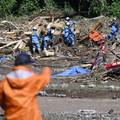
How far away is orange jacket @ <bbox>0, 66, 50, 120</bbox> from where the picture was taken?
6102 mm

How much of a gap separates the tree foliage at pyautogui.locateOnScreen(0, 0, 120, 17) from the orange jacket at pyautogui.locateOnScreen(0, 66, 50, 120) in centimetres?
2353

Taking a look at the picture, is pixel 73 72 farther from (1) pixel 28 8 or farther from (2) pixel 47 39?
(1) pixel 28 8

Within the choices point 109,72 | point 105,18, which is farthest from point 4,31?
point 109,72

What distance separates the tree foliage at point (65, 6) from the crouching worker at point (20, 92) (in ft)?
77.2

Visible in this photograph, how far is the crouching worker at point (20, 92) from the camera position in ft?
20.0

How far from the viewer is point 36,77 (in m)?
6.16

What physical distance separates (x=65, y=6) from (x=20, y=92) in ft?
85.7

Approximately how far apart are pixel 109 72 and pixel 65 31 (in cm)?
604

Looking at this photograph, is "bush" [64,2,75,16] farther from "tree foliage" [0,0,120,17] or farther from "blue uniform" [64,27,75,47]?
"blue uniform" [64,27,75,47]

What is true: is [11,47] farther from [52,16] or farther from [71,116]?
[71,116]

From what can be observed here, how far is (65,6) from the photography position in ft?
105

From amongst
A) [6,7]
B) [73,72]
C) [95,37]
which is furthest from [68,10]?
[73,72]

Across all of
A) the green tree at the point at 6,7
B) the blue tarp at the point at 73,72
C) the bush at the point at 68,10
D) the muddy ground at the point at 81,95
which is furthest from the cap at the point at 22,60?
Result: the green tree at the point at 6,7

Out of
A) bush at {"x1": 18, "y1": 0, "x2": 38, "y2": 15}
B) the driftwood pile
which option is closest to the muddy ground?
the driftwood pile
